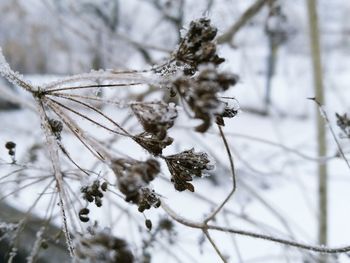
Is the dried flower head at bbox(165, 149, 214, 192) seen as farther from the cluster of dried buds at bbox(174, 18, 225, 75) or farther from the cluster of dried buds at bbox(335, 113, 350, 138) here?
the cluster of dried buds at bbox(335, 113, 350, 138)

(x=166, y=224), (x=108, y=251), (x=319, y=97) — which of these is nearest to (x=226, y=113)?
(x=108, y=251)

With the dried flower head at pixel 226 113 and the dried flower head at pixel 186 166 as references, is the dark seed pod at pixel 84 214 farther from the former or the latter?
the dried flower head at pixel 226 113

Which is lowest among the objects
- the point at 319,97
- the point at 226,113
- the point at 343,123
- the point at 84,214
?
the point at 84,214

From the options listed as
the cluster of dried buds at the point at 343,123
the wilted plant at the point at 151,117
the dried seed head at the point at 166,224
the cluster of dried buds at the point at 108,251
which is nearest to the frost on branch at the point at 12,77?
the wilted plant at the point at 151,117

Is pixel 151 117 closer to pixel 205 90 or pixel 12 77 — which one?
pixel 205 90

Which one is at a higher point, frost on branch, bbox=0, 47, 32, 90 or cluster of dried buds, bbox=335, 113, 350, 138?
cluster of dried buds, bbox=335, 113, 350, 138

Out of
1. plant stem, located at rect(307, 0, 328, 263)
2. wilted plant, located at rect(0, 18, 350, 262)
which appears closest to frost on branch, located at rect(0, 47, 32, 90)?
wilted plant, located at rect(0, 18, 350, 262)
